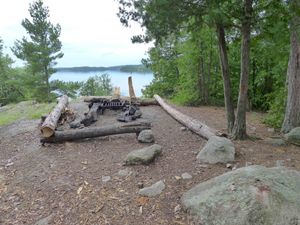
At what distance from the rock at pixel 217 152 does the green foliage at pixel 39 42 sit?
15992 mm

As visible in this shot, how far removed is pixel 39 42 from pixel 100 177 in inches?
638

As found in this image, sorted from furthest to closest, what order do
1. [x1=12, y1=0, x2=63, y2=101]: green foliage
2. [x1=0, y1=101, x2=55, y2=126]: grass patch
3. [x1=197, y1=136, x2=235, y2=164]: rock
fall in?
[x1=12, y1=0, x2=63, y2=101]: green foliage → [x1=0, y1=101, x2=55, y2=126]: grass patch → [x1=197, y1=136, x2=235, y2=164]: rock

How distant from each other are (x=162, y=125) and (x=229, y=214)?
453 centimetres

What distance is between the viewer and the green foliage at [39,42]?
721 inches

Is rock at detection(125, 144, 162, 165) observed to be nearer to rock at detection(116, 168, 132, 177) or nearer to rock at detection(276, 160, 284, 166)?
rock at detection(116, 168, 132, 177)

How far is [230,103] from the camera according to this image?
6000mm

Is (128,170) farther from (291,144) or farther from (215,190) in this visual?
(291,144)

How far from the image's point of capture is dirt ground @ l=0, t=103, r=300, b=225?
3693mm

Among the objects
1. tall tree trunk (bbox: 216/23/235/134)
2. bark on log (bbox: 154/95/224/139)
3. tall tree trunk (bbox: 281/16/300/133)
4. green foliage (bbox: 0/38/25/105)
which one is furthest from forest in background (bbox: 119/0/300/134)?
green foliage (bbox: 0/38/25/105)

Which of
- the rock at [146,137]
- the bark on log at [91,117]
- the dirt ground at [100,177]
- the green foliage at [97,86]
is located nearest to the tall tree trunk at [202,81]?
the bark on log at [91,117]

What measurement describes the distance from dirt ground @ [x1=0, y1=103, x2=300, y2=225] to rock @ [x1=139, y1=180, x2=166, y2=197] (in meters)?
0.08

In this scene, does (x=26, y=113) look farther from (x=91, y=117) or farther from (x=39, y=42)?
(x=39, y=42)

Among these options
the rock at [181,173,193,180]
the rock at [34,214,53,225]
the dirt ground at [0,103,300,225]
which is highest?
the rock at [181,173,193,180]

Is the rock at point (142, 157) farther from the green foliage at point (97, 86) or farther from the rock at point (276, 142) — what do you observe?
the green foliage at point (97, 86)
